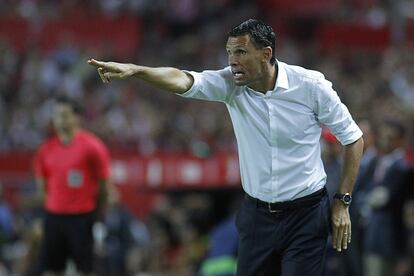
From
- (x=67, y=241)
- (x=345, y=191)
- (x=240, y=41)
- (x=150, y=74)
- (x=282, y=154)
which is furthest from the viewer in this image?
(x=67, y=241)

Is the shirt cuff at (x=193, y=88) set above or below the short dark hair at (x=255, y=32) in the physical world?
below

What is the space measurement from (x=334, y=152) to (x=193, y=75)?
3234mm

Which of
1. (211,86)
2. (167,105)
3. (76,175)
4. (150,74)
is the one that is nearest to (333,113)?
(211,86)

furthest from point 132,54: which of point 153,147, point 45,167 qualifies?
point 45,167

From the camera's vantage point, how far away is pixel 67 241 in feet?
35.4

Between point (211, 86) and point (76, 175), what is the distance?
393 cm

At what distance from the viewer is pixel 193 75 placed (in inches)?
273

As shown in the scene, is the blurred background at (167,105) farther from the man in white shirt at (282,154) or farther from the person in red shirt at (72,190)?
the man in white shirt at (282,154)

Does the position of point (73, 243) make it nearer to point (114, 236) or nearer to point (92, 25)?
point (114, 236)

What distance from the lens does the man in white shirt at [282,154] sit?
6.96 meters

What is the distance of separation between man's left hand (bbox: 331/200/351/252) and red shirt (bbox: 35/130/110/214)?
3.91m

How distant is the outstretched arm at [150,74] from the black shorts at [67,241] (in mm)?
4096

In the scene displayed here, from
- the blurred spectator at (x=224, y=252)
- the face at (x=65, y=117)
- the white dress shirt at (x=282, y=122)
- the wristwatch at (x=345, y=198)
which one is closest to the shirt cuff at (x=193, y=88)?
the white dress shirt at (x=282, y=122)

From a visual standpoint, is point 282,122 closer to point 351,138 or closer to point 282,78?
point 282,78
